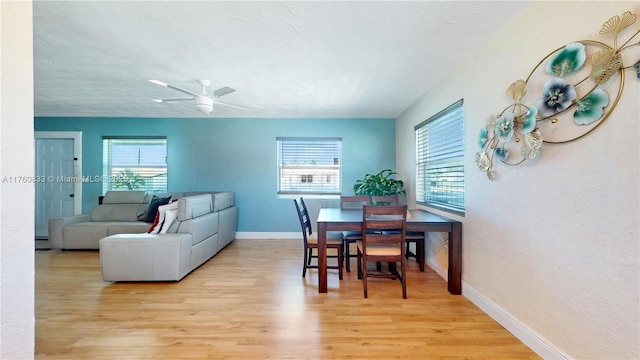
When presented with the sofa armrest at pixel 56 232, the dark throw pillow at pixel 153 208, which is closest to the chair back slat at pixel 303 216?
the dark throw pillow at pixel 153 208

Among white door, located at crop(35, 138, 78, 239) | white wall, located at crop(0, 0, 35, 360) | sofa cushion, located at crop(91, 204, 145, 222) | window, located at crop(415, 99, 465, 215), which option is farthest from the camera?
white door, located at crop(35, 138, 78, 239)

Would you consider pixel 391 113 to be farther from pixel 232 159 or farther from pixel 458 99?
pixel 232 159

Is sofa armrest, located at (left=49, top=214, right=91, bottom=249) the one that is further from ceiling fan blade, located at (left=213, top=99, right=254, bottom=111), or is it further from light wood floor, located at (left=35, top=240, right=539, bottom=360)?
ceiling fan blade, located at (left=213, top=99, right=254, bottom=111)

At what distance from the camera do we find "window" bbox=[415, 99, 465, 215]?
2596 millimetres

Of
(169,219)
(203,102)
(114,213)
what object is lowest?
(114,213)

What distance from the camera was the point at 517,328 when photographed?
1.75 m

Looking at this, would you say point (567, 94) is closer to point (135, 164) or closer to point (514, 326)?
point (514, 326)

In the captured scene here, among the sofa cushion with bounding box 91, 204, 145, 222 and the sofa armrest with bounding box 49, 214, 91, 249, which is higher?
the sofa cushion with bounding box 91, 204, 145, 222

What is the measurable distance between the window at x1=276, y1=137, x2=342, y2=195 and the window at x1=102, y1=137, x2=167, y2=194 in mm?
2267

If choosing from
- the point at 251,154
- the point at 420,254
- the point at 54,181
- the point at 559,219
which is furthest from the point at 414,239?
the point at 54,181

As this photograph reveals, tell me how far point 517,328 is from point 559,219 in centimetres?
89

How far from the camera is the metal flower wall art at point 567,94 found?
1177 mm

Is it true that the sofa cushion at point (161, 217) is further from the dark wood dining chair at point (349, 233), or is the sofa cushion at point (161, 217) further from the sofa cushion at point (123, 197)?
the dark wood dining chair at point (349, 233)

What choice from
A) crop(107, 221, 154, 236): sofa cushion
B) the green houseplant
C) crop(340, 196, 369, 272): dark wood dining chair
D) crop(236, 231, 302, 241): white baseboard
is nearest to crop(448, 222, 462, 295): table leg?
crop(340, 196, 369, 272): dark wood dining chair
